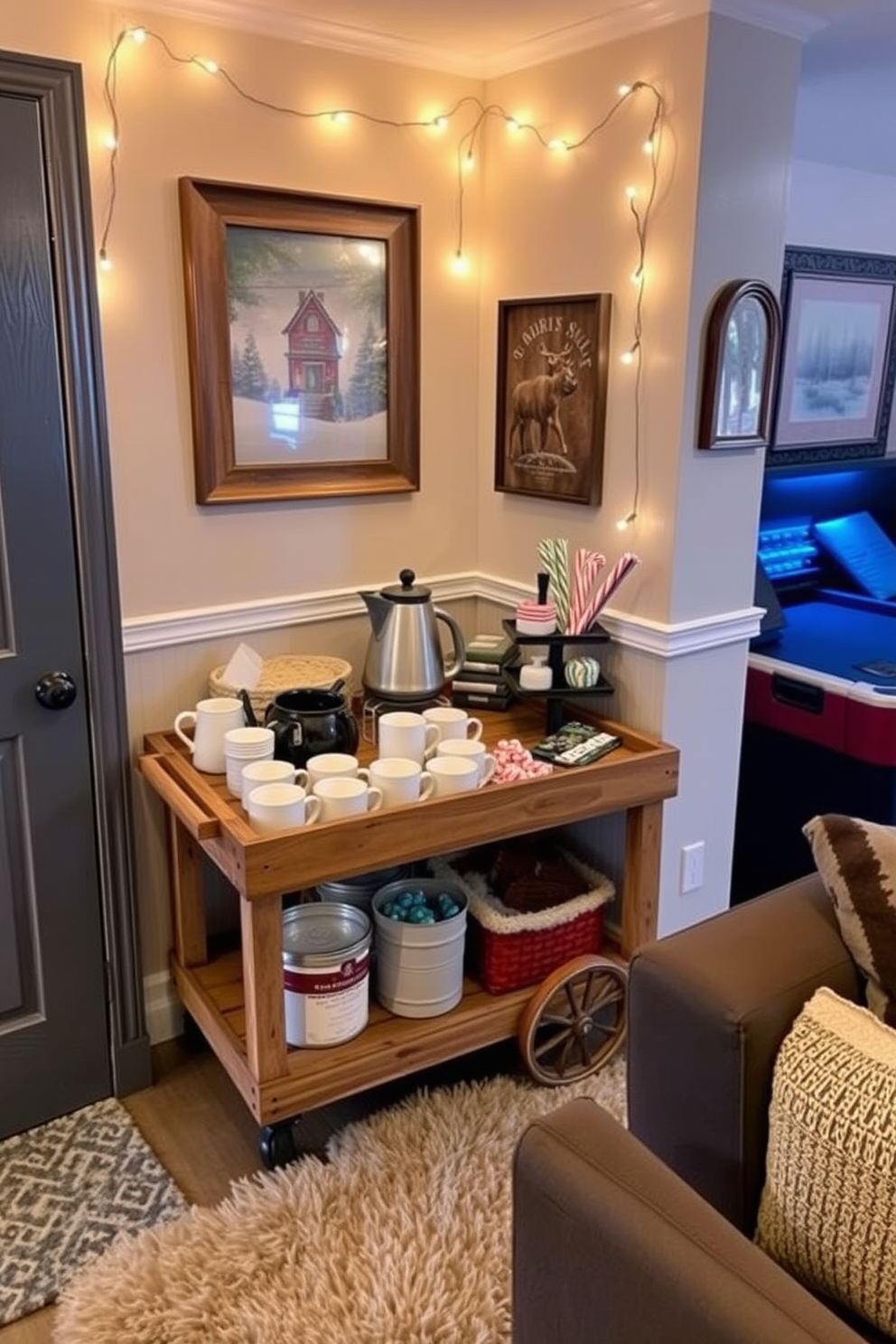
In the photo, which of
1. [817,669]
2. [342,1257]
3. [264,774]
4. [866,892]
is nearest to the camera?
[866,892]

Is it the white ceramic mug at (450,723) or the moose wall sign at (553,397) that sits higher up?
the moose wall sign at (553,397)

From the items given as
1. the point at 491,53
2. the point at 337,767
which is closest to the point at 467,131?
the point at 491,53

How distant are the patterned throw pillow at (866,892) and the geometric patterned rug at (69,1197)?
1374mm

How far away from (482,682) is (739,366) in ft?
2.95

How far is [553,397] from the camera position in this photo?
256cm

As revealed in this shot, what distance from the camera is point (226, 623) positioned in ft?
8.14

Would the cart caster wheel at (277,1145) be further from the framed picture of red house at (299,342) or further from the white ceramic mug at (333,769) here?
the framed picture of red house at (299,342)

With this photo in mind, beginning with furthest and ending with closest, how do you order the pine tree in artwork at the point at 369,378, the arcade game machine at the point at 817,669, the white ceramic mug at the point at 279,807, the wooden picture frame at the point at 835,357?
the wooden picture frame at the point at 835,357
the arcade game machine at the point at 817,669
the pine tree in artwork at the point at 369,378
the white ceramic mug at the point at 279,807

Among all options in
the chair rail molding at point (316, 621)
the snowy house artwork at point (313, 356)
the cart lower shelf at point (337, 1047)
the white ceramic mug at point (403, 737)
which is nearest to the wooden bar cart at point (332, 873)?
the cart lower shelf at point (337, 1047)

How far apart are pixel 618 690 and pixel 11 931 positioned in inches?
55.5

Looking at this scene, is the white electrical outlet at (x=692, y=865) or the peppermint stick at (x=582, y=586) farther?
the white electrical outlet at (x=692, y=865)

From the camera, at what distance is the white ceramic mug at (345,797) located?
2018 millimetres

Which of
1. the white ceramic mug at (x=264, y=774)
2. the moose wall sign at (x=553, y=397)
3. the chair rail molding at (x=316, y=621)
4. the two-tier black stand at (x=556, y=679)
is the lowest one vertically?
the white ceramic mug at (x=264, y=774)

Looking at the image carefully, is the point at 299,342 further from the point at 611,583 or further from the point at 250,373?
the point at 611,583
